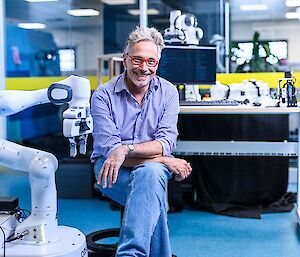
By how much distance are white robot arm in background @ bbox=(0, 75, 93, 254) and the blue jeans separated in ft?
0.77

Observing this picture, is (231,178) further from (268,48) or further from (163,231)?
(163,231)

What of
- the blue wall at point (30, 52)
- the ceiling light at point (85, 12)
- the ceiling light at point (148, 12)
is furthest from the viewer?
the ceiling light at point (85, 12)

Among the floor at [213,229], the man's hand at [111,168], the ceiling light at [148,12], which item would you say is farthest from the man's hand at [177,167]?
the ceiling light at [148,12]

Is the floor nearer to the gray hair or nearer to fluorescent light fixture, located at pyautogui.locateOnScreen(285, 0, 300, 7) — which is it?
the gray hair

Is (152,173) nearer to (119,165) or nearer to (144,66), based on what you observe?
(119,165)

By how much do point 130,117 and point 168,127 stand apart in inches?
7.5

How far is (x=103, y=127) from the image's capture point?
216cm

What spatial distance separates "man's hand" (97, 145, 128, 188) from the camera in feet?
6.52

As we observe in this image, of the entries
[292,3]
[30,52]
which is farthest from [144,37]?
[30,52]

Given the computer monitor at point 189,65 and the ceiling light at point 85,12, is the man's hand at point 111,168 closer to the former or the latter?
the computer monitor at point 189,65

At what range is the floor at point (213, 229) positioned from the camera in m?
2.68

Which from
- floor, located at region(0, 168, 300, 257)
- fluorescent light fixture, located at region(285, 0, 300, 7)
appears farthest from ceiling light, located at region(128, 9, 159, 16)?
floor, located at region(0, 168, 300, 257)

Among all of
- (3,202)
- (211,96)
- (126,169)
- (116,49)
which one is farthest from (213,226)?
(116,49)

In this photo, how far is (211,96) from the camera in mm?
3488
